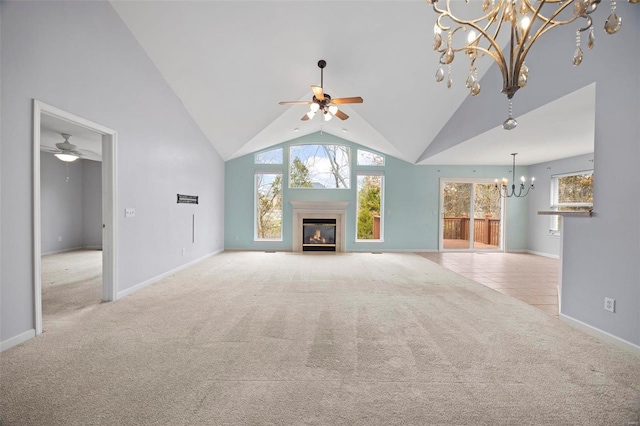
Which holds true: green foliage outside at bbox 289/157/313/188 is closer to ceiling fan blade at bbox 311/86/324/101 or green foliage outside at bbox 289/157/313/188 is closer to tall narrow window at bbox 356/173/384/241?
tall narrow window at bbox 356/173/384/241

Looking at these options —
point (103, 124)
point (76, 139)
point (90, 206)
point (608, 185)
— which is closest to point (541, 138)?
point (608, 185)

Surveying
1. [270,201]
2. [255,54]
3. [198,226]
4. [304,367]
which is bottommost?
[304,367]

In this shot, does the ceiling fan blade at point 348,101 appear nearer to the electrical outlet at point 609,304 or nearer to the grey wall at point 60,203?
the electrical outlet at point 609,304

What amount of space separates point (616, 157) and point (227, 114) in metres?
5.44

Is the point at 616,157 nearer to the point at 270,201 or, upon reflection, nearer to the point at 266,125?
the point at 266,125

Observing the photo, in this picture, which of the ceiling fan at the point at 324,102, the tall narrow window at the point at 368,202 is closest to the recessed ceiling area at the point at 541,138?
the tall narrow window at the point at 368,202

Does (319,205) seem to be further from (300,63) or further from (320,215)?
(300,63)

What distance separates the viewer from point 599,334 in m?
2.57

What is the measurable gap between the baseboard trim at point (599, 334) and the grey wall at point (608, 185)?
0.03 m

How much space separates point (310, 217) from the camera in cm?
771

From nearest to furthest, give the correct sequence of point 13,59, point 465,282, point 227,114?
point 13,59
point 465,282
point 227,114

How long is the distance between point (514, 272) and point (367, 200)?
12.4 feet

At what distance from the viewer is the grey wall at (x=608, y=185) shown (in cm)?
231

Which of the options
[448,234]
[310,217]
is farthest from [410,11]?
[448,234]
